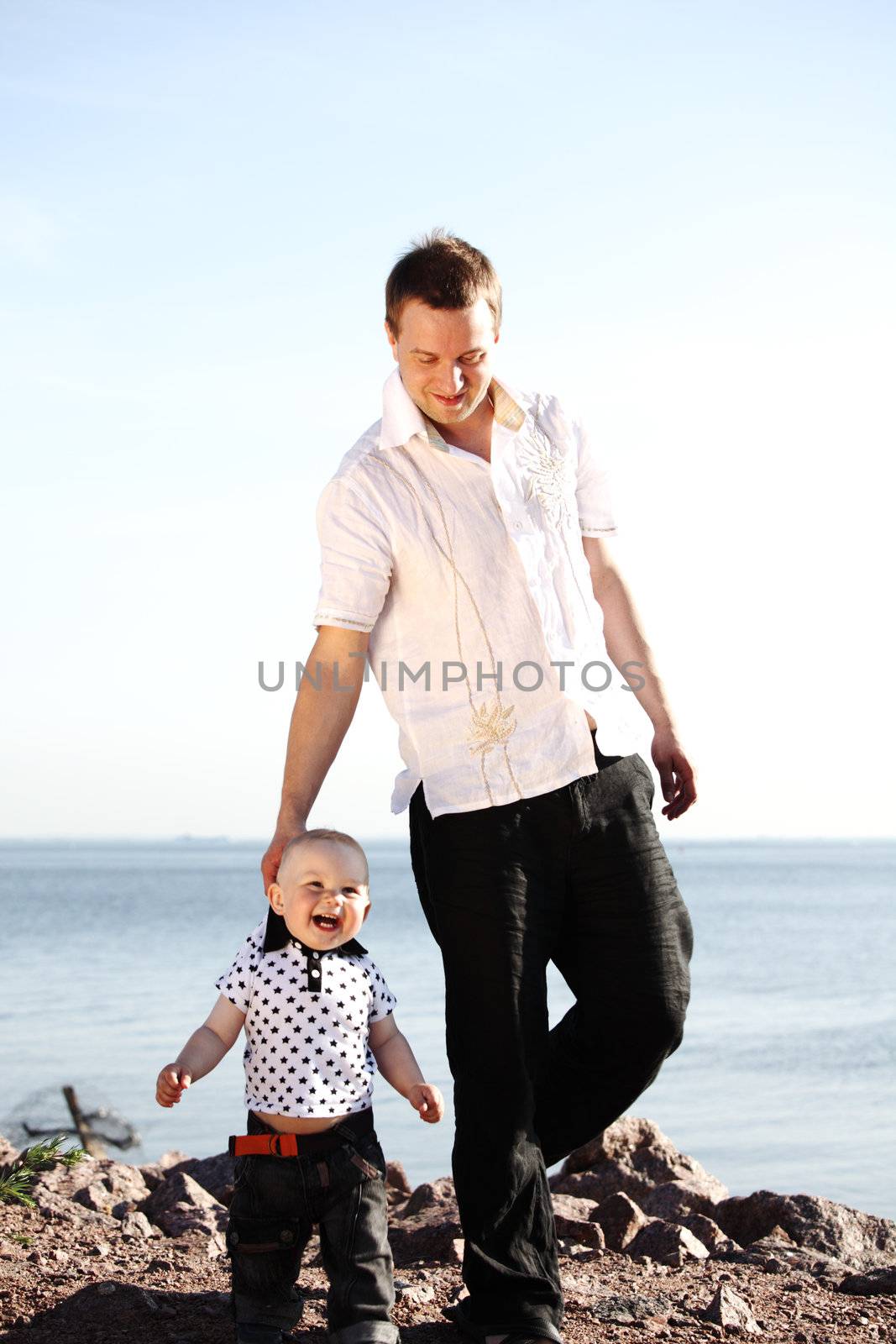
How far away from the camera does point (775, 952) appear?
26.3 meters

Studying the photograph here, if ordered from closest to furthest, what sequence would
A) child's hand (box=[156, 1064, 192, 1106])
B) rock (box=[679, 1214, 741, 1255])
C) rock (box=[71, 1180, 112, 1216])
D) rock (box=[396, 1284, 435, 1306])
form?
child's hand (box=[156, 1064, 192, 1106]) < rock (box=[396, 1284, 435, 1306]) < rock (box=[679, 1214, 741, 1255]) < rock (box=[71, 1180, 112, 1216])

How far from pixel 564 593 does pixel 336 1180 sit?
4.58 feet

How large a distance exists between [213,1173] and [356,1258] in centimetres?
317

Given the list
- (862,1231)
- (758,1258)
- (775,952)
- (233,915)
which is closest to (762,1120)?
(862,1231)

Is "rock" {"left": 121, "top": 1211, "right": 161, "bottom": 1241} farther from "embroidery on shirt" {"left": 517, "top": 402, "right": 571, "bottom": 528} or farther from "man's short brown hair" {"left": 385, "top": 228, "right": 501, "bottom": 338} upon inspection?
"man's short brown hair" {"left": 385, "top": 228, "right": 501, "bottom": 338}

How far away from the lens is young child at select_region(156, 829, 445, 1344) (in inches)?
121

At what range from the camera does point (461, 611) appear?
3266mm

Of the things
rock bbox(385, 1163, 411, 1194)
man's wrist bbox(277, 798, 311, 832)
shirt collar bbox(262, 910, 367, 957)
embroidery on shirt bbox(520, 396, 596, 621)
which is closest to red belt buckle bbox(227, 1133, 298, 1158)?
shirt collar bbox(262, 910, 367, 957)

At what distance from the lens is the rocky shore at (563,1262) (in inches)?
133

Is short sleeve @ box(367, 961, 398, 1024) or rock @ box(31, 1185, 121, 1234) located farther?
rock @ box(31, 1185, 121, 1234)

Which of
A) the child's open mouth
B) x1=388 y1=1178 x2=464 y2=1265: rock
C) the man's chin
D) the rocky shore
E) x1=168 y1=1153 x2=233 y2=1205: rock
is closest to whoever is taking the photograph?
the child's open mouth

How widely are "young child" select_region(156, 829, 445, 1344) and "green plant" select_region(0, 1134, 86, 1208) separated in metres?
1.37

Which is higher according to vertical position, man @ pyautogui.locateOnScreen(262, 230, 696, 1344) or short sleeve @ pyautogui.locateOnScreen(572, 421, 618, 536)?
short sleeve @ pyautogui.locateOnScreen(572, 421, 618, 536)

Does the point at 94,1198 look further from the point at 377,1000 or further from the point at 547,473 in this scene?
the point at 547,473
